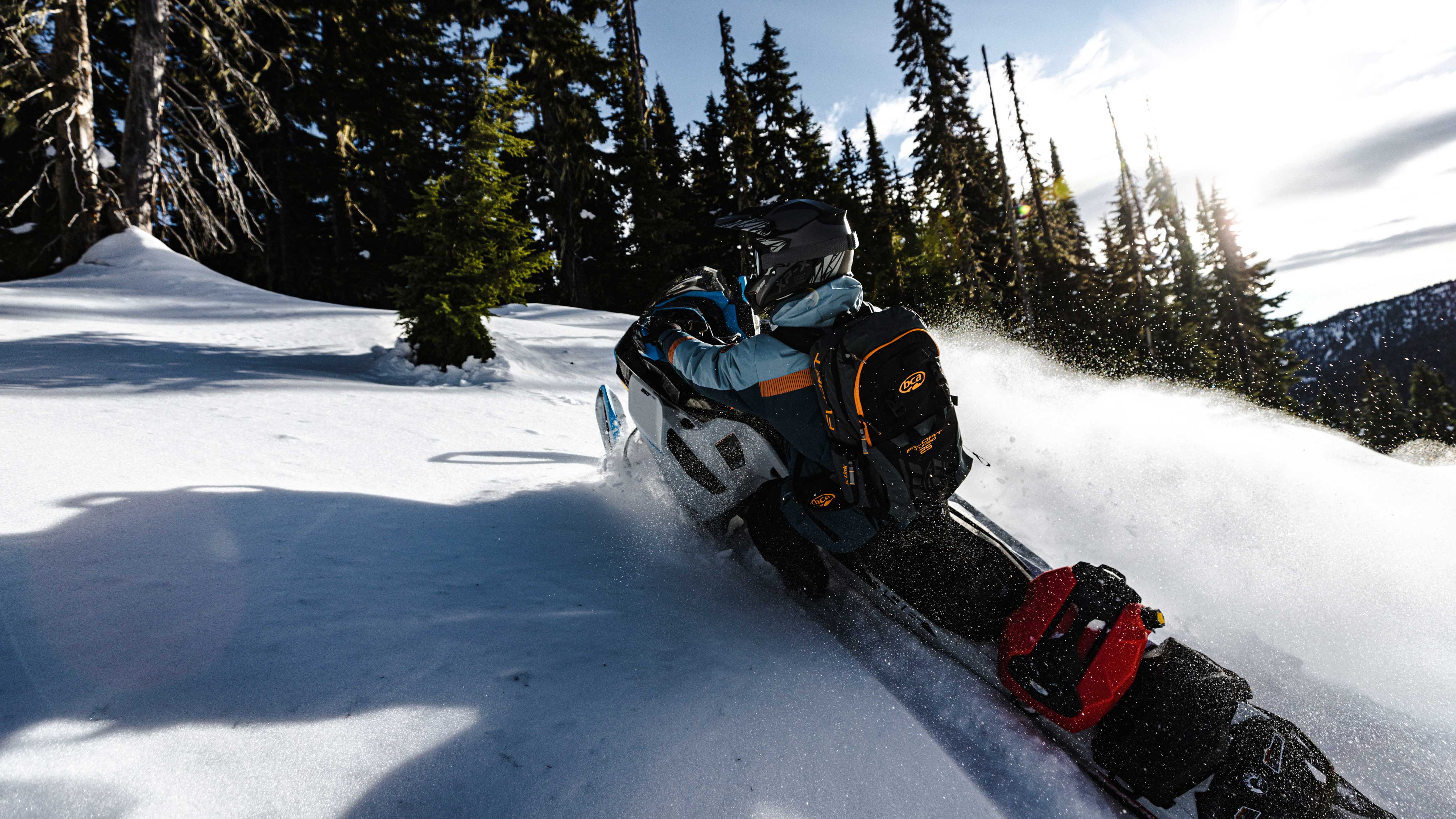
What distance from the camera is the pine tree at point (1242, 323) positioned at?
2686cm

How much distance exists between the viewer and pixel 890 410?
83.0 inches

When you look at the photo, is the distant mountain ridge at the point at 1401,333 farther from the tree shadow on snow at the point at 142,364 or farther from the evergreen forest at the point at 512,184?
the tree shadow on snow at the point at 142,364

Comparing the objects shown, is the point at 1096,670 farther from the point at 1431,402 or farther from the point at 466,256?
the point at 1431,402

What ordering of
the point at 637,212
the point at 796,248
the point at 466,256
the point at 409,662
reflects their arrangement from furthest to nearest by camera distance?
the point at 637,212
the point at 466,256
the point at 796,248
the point at 409,662

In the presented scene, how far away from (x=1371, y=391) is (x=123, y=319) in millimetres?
54239

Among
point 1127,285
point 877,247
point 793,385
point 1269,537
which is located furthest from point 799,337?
point 1127,285

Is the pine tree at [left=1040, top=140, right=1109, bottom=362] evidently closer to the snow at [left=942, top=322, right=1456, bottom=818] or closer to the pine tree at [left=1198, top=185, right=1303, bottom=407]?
the pine tree at [left=1198, top=185, right=1303, bottom=407]

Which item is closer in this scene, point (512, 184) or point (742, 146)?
point (512, 184)

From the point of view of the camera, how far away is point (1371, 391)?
37.6 metres

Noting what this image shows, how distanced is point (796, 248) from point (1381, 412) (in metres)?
47.4

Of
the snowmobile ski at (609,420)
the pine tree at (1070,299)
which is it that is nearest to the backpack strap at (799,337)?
the snowmobile ski at (609,420)

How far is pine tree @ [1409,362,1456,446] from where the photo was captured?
31.9 m

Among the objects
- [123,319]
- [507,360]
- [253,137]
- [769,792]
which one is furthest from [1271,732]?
[253,137]

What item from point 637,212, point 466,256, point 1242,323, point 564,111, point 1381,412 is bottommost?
point 1381,412
